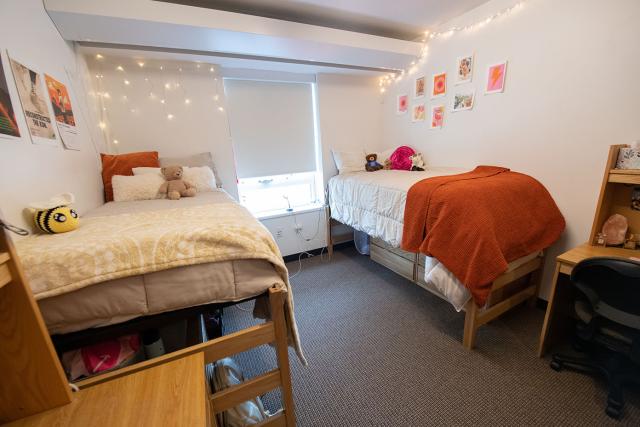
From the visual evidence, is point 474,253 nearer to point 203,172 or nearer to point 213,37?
point 203,172

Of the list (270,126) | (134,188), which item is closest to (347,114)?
(270,126)

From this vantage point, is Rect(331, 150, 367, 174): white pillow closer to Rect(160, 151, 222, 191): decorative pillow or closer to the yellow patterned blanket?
Rect(160, 151, 222, 191): decorative pillow

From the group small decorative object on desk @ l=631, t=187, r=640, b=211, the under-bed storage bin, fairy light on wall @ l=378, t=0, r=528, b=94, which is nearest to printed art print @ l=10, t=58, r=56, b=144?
the under-bed storage bin

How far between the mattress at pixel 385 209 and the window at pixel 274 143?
1.50ft

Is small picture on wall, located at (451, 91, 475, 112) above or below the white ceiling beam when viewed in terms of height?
below

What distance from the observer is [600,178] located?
1645mm

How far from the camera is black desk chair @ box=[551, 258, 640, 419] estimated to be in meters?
1.08

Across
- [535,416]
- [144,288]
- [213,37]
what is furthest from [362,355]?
[213,37]

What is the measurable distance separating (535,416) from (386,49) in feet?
9.25

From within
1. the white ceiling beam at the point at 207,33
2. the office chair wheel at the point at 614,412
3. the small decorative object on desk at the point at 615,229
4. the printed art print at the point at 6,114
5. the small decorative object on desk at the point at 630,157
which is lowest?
the office chair wheel at the point at 614,412

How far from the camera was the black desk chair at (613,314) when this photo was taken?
1084mm

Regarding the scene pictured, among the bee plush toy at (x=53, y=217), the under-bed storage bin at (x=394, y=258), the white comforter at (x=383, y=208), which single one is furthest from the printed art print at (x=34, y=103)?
the under-bed storage bin at (x=394, y=258)

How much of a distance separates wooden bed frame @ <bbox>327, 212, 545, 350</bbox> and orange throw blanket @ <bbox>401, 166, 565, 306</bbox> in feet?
0.57

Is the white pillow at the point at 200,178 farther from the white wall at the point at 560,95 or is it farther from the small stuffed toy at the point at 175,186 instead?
the white wall at the point at 560,95
